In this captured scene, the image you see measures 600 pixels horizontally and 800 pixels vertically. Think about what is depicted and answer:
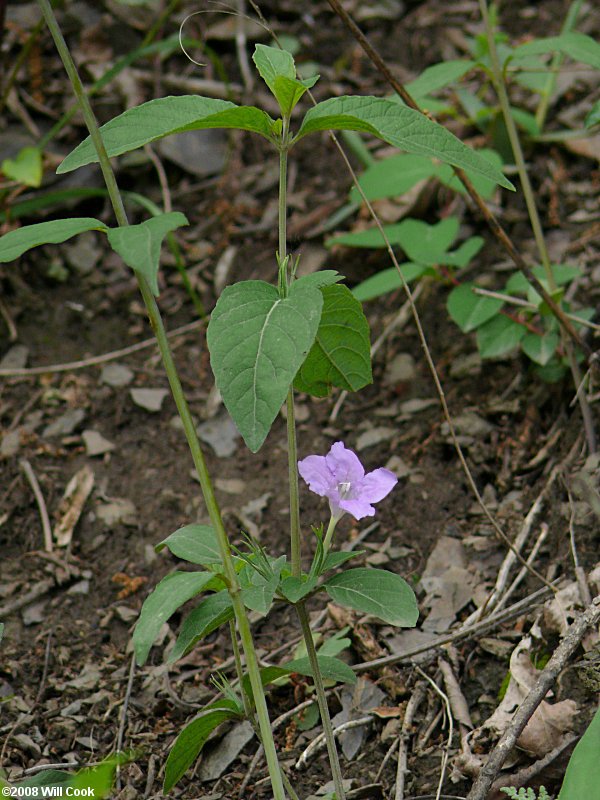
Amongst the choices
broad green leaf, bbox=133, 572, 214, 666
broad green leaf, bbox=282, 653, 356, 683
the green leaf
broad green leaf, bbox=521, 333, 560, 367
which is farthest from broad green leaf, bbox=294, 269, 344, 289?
the green leaf

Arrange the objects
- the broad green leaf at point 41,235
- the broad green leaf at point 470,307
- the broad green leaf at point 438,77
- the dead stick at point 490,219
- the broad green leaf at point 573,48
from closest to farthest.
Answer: the broad green leaf at point 41,235 → the dead stick at point 490,219 → the broad green leaf at point 573,48 → the broad green leaf at point 438,77 → the broad green leaf at point 470,307

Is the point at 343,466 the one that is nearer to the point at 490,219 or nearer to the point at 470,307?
the point at 490,219

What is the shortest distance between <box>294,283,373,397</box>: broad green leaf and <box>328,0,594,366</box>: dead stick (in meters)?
0.80

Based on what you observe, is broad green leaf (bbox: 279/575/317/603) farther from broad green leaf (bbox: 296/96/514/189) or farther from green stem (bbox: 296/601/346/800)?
broad green leaf (bbox: 296/96/514/189)

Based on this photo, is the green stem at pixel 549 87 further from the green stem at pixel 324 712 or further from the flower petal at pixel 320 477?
the green stem at pixel 324 712

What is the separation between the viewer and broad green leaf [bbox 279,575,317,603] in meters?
1.45

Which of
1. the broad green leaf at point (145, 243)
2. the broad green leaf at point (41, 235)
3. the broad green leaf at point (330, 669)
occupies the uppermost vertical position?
the broad green leaf at point (145, 243)

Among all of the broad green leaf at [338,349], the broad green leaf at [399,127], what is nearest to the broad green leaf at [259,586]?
the broad green leaf at [338,349]

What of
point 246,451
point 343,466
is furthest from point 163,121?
point 246,451

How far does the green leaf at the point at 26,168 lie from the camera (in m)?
3.24

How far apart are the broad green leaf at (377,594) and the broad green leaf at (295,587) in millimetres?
49

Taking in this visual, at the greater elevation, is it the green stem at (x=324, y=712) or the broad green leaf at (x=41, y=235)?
the broad green leaf at (x=41, y=235)

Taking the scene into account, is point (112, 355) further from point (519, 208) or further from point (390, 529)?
point (519, 208)

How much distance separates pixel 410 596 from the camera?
146 cm
